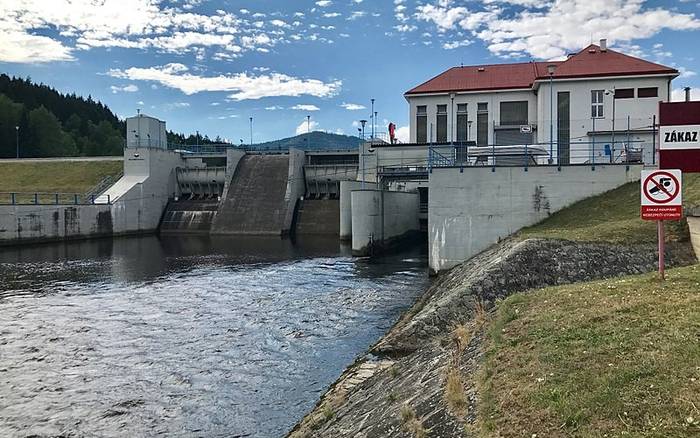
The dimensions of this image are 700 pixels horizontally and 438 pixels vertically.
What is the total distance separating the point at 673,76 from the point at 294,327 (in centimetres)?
3431

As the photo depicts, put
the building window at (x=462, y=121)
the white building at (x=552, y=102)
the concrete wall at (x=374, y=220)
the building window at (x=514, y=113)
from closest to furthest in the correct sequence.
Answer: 1. the concrete wall at (x=374, y=220)
2. the white building at (x=552, y=102)
3. the building window at (x=514, y=113)
4. the building window at (x=462, y=121)

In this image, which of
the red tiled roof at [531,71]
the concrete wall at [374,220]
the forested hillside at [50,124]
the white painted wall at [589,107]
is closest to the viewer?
the concrete wall at [374,220]

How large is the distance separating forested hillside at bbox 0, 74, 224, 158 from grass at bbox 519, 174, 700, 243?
79609 millimetres

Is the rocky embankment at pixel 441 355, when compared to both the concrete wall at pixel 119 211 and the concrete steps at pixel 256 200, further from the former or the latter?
the concrete wall at pixel 119 211

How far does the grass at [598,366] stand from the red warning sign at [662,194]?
114cm

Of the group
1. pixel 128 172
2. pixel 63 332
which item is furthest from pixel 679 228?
pixel 128 172

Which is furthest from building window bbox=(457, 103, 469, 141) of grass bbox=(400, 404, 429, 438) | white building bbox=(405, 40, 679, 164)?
grass bbox=(400, 404, 429, 438)

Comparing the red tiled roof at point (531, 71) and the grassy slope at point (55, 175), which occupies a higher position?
the red tiled roof at point (531, 71)

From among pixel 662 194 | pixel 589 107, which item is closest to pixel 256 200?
pixel 589 107

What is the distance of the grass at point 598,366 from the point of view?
4715mm

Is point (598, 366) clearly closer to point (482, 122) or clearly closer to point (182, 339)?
point (182, 339)

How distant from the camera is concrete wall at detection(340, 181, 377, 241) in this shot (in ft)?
128

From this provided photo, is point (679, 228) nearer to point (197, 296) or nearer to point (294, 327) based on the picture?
point (294, 327)

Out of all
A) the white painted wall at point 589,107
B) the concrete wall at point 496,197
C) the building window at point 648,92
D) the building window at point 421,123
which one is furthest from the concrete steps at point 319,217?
the building window at point 648,92
